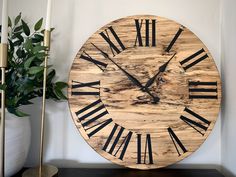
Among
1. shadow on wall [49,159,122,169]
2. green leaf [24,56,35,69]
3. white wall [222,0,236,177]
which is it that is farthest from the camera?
shadow on wall [49,159,122,169]

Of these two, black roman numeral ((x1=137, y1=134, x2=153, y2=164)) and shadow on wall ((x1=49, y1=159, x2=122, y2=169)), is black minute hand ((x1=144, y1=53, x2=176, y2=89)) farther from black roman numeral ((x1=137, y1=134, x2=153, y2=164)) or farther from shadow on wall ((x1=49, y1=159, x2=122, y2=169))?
shadow on wall ((x1=49, y1=159, x2=122, y2=169))

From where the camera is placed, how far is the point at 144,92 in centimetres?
90

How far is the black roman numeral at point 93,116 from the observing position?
88 centimetres

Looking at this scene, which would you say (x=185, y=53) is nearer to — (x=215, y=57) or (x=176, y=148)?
(x=215, y=57)

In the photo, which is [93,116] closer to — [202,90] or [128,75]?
[128,75]

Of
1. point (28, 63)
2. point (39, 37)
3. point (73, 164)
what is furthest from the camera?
point (73, 164)

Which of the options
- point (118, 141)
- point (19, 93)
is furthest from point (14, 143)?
point (118, 141)

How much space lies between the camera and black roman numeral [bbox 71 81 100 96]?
0.89m

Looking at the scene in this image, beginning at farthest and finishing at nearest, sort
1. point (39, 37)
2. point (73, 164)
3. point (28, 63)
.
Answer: point (73, 164) < point (39, 37) < point (28, 63)

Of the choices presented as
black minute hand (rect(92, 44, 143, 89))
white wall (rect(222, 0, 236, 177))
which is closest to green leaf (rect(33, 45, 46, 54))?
black minute hand (rect(92, 44, 143, 89))

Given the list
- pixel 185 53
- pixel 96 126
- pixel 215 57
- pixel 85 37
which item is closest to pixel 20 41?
pixel 85 37

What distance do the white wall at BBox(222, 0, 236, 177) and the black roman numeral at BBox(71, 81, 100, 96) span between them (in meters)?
0.57

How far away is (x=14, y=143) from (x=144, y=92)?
55 cm

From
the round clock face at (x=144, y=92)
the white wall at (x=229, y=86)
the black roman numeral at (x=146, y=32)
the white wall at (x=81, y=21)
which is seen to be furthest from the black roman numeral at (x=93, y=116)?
the white wall at (x=229, y=86)
